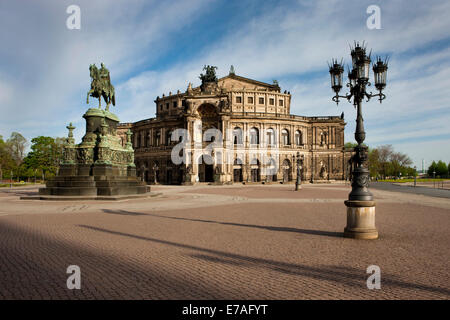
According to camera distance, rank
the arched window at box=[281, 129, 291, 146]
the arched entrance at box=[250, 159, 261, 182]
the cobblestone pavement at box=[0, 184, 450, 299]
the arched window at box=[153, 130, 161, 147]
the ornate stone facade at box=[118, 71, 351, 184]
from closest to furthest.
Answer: the cobblestone pavement at box=[0, 184, 450, 299] < the ornate stone facade at box=[118, 71, 351, 184] < the arched entrance at box=[250, 159, 261, 182] < the arched window at box=[281, 129, 291, 146] < the arched window at box=[153, 130, 161, 147]

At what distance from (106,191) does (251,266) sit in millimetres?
15539

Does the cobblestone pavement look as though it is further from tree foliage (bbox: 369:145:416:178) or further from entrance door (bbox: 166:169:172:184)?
tree foliage (bbox: 369:145:416:178)

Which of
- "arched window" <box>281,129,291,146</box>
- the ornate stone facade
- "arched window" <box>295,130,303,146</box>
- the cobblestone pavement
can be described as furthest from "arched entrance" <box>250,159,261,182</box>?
the cobblestone pavement

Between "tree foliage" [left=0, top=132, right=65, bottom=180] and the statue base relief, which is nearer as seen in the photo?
the statue base relief

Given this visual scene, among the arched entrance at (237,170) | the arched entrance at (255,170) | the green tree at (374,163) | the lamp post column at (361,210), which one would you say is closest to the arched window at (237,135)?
the arched entrance at (237,170)

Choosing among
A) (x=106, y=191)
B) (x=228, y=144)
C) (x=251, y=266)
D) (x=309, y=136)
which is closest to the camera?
(x=251, y=266)

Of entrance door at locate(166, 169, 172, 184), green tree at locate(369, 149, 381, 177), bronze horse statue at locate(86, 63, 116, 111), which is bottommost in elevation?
entrance door at locate(166, 169, 172, 184)

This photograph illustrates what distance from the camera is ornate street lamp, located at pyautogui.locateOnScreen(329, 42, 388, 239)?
25.0ft

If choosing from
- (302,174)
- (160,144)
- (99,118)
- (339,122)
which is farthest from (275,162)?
(99,118)

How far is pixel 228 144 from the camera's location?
54906mm

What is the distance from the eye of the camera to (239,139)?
59219 millimetres
